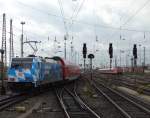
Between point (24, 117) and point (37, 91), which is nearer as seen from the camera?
point (24, 117)

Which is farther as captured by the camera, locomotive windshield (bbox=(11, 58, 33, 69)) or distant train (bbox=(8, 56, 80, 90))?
locomotive windshield (bbox=(11, 58, 33, 69))

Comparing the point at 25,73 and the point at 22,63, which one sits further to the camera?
the point at 22,63

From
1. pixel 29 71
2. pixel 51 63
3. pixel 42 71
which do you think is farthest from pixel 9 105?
pixel 51 63

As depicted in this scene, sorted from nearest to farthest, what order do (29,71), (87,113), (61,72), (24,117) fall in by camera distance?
1. (24,117)
2. (87,113)
3. (29,71)
4. (61,72)

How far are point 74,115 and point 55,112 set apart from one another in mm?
1331

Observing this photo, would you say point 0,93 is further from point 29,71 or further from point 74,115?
point 74,115

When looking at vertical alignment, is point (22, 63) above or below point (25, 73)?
Result: above

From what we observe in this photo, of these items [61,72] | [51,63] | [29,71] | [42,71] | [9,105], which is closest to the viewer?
[9,105]

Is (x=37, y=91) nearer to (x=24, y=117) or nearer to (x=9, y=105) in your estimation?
(x=9, y=105)

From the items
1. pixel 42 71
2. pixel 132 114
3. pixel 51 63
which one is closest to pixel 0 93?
pixel 42 71

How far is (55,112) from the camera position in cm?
1711

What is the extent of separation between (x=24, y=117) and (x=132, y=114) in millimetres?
4740

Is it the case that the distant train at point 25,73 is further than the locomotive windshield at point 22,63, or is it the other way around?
the locomotive windshield at point 22,63

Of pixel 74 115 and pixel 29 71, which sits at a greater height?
pixel 29 71
